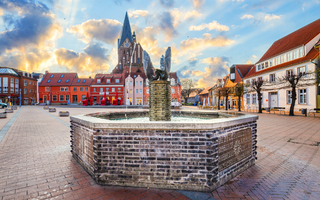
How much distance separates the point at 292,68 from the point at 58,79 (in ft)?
213

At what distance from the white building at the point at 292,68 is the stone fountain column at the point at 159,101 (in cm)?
2081

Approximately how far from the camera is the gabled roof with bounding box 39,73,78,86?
56622 millimetres

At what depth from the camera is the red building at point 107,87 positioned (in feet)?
174

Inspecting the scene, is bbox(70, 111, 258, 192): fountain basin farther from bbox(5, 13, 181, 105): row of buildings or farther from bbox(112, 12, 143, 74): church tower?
bbox(112, 12, 143, 74): church tower

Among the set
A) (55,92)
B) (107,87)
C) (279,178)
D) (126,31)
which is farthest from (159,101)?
(126,31)

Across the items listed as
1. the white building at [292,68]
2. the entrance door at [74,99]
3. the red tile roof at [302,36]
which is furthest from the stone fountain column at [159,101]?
the entrance door at [74,99]

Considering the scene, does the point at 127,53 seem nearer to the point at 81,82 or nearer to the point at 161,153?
the point at 81,82

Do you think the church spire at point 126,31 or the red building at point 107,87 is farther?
the church spire at point 126,31

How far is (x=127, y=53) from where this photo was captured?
69062 mm

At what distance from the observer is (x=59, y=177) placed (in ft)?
11.7

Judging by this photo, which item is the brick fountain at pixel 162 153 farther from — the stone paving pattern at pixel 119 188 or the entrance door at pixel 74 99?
the entrance door at pixel 74 99

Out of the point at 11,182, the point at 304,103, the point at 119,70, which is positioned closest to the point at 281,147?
the point at 11,182

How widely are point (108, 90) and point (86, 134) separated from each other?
171ft

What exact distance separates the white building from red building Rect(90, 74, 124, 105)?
1485 inches
